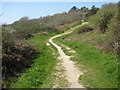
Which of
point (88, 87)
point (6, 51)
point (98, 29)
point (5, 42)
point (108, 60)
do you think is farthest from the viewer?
point (98, 29)

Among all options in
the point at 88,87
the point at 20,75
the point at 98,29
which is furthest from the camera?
the point at 98,29

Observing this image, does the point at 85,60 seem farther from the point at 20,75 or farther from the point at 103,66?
the point at 20,75

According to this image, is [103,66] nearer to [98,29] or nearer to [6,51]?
[6,51]

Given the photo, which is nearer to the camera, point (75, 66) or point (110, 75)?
point (110, 75)

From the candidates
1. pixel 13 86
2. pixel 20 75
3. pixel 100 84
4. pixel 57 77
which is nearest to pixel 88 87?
pixel 100 84

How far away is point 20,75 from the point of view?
28.7ft

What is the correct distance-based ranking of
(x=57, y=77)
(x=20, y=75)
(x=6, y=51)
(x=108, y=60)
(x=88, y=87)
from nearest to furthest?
(x=88, y=87) < (x=57, y=77) < (x=20, y=75) < (x=108, y=60) < (x=6, y=51)

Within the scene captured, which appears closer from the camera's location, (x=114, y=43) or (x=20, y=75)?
(x=20, y=75)

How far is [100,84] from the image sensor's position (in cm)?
666

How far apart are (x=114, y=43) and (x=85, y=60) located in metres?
2.47

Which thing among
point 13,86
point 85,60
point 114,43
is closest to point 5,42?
point 13,86

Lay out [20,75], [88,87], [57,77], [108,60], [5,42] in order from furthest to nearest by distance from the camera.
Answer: [5,42] < [108,60] < [20,75] < [57,77] < [88,87]

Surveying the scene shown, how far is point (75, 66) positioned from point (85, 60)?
137 centimetres

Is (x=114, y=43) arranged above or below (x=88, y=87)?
above
